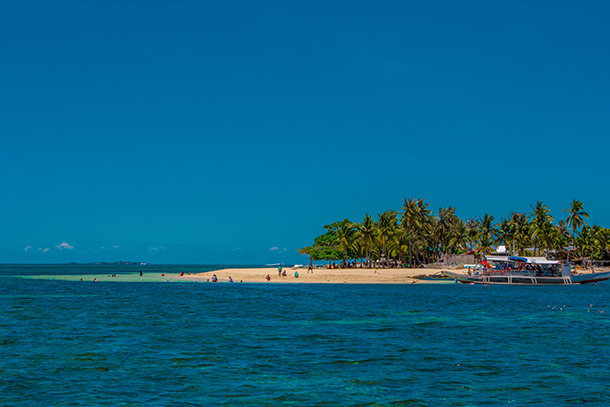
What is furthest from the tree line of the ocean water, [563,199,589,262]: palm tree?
the ocean water

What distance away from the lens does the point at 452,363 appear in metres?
20.7

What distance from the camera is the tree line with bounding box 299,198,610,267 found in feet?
413

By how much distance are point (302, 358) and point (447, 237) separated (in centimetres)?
12573

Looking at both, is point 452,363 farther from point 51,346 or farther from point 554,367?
point 51,346

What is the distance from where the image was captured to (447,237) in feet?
463

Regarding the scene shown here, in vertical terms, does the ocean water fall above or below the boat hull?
below

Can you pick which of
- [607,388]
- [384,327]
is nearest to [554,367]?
[607,388]

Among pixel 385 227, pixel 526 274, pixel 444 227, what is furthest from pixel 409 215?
pixel 526 274

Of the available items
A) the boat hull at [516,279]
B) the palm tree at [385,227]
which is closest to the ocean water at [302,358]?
the boat hull at [516,279]

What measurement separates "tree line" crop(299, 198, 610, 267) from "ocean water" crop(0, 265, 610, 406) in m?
87.5

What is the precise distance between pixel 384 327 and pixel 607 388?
15450 mm

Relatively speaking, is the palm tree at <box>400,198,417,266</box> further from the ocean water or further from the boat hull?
the ocean water

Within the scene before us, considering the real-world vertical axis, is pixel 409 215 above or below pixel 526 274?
above

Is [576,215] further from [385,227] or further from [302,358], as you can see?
[302,358]
